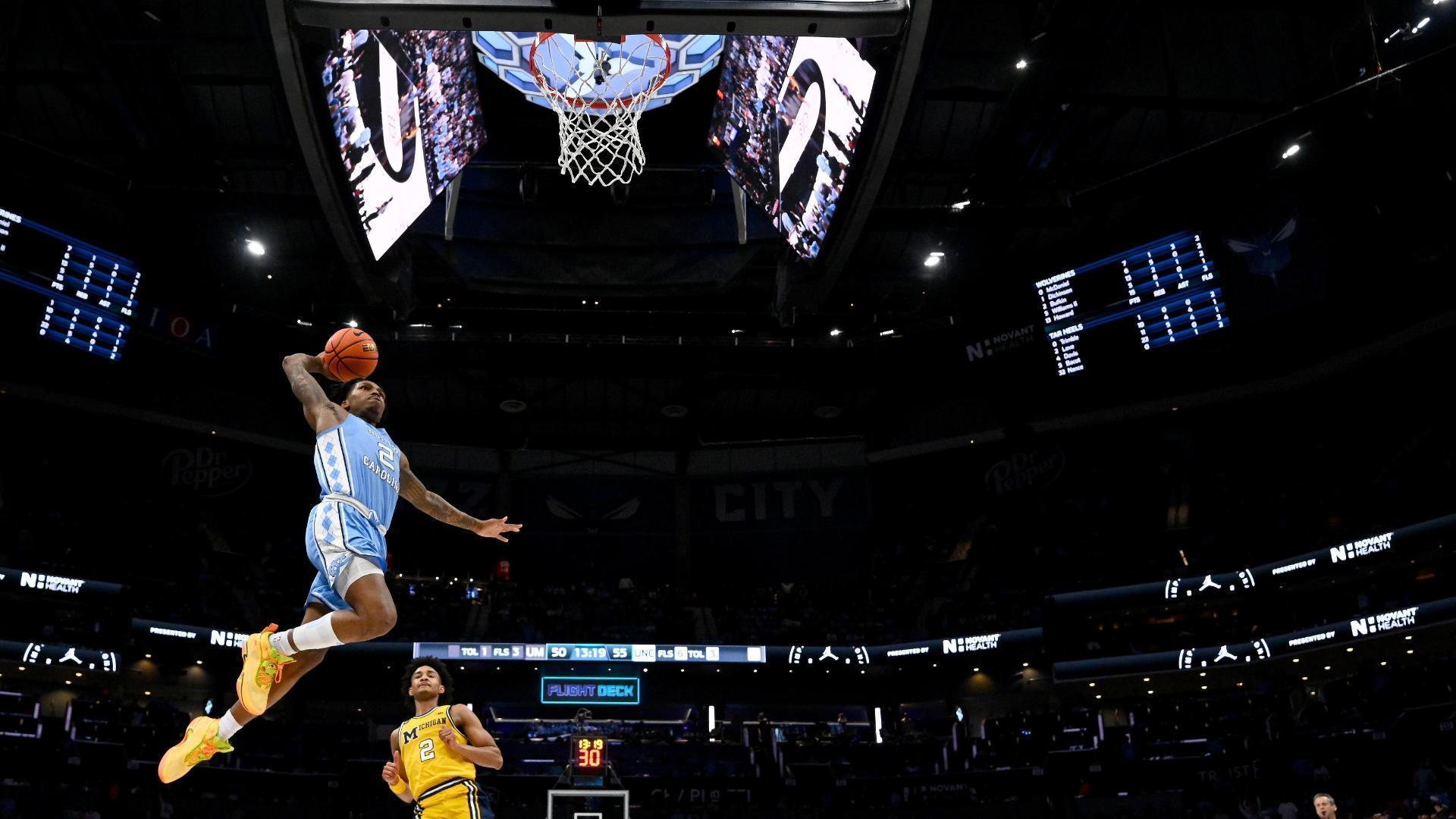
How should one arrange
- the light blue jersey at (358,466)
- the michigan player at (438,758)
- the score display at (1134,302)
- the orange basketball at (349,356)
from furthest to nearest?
the score display at (1134,302), the michigan player at (438,758), the orange basketball at (349,356), the light blue jersey at (358,466)

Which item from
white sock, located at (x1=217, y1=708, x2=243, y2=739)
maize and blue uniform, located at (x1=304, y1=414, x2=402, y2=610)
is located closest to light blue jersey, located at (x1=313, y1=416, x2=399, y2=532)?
maize and blue uniform, located at (x1=304, y1=414, x2=402, y2=610)

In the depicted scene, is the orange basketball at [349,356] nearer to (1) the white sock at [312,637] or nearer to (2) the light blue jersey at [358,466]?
(2) the light blue jersey at [358,466]

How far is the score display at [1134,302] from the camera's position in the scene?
19625 millimetres

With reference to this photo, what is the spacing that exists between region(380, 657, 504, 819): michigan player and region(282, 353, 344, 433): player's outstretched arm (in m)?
1.90

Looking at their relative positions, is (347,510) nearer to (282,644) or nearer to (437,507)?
(282,644)

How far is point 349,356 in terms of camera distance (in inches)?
216

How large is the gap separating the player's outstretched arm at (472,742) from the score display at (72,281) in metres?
16.4

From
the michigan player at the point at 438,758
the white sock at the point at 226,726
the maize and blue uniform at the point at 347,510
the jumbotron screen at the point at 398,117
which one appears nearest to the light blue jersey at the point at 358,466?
the maize and blue uniform at the point at 347,510

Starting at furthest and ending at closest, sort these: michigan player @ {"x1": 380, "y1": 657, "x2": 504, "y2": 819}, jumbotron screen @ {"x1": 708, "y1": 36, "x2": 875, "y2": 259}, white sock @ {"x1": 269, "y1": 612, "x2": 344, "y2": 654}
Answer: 1. jumbotron screen @ {"x1": 708, "y1": 36, "x2": 875, "y2": 259}
2. michigan player @ {"x1": 380, "y1": 657, "x2": 504, "y2": 819}
3. white sock @ {"x1": 269, "y1": 612, "x2": 344, "y2": 654}

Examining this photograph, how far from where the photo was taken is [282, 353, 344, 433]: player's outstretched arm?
5316mm

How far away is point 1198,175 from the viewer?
1845 cm

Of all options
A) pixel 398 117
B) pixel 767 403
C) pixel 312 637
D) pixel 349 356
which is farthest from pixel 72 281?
pixel 767 403

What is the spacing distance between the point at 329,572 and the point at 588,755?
556 inches

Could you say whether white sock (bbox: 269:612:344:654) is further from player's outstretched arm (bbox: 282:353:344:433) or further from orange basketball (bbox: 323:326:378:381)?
orange basketball (bbox: 323:326:378:381)
